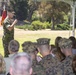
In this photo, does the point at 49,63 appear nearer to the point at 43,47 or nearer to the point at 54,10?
the point at 43,47

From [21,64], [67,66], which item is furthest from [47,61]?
[21,64]

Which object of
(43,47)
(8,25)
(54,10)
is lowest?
(43,47)

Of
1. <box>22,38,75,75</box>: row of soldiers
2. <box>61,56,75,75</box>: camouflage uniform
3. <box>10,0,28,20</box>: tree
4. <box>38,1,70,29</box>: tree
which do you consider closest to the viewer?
<box>22,38,75,75</box>: row of soldiers

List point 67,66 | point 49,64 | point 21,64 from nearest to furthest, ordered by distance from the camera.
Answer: point 21,64 < point 49,64 < point 67,66

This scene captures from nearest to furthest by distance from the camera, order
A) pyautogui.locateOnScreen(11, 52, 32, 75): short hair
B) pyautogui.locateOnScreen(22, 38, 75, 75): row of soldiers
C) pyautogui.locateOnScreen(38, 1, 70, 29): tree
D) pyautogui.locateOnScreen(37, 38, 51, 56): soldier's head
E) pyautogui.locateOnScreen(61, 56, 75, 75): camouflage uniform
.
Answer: pyautogui.locateOnScreen(11, 52, 32, 75): short hair → pyautogui.locateOnScreen(22, 38, 75, 75): row of soldiers → pyautogui.locateOnScreen(61, 56, 75, 75): camouflage uniform → pyautogui.locateOnScreen(37, 38, 51, 56): soldier's head → pyautogui.locateOnScreen(38, 1, 70, 29): tree

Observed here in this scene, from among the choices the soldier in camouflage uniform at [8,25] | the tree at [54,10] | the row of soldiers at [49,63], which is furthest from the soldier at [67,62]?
the tree at [54,10]

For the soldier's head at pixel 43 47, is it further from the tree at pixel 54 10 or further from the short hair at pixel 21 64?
the tree at pixel 54 10

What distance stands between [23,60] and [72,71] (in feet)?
4.57

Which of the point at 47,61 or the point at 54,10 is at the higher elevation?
the point at 54,10

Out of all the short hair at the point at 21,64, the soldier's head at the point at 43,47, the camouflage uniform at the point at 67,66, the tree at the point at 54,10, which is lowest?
the camouflage uniform at the point at 67,66

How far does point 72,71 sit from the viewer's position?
3406mm

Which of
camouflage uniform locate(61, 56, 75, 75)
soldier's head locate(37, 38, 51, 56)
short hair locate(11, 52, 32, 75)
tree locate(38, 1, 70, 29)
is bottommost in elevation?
camouflage uniform locate(61, 56, 75, 75)

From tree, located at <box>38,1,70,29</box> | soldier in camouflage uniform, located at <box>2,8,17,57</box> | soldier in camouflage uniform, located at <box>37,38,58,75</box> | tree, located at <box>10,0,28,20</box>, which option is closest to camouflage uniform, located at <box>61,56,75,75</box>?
soldier in camouflage uniform, located at <box>37,38,58,75</box>

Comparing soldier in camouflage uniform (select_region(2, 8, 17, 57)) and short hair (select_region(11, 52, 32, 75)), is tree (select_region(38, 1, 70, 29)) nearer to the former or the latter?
soldier in camouflage uniform (select_region(2, 8, 17, 57))
